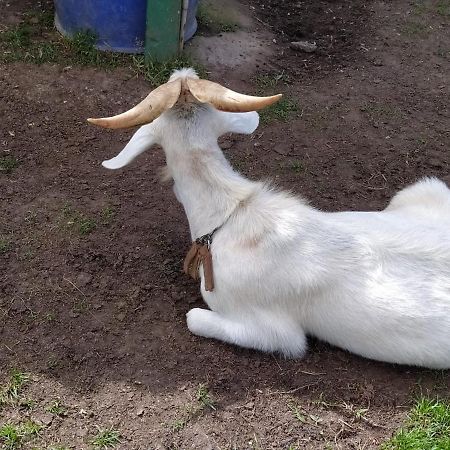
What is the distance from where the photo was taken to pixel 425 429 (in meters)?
3.53

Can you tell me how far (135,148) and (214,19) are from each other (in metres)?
3.58

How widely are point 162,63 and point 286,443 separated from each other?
3.77 m

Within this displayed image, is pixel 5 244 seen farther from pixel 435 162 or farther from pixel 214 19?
pixel 214 19

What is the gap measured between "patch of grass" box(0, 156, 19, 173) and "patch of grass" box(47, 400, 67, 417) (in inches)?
81.2

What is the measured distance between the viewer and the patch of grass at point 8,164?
493cm

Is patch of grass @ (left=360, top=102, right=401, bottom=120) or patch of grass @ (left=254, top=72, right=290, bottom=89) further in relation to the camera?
patch of grass @ (left=254, top=72, right=290, bottom=89)

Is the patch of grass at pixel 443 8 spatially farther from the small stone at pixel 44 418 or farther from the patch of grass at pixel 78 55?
the small stone at pixel 44 418

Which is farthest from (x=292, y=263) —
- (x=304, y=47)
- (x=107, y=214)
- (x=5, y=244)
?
(x=304, y=47)

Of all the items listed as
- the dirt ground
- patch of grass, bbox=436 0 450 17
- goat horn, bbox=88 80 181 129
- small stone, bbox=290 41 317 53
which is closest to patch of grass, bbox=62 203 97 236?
the dirt ground

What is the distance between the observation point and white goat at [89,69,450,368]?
3.51 metres

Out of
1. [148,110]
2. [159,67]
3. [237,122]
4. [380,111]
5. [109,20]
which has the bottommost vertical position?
[380,111]

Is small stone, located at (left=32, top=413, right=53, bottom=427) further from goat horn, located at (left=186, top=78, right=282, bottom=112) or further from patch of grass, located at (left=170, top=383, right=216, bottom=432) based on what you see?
goat horn, located at (left=186, top=78, right=282, bottom=112)

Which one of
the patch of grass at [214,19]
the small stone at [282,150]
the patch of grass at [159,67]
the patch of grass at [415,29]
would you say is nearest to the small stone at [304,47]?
the patch of grass at [214,19]

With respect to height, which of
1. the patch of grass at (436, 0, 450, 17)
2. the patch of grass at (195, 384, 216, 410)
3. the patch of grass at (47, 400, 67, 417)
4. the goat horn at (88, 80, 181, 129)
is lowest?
the patch of grass at (47, 400, 67, 417)
